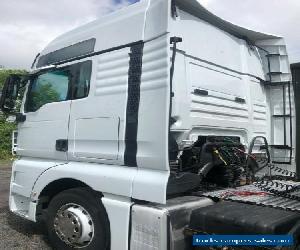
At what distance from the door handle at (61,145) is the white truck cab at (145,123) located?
0.02 meters

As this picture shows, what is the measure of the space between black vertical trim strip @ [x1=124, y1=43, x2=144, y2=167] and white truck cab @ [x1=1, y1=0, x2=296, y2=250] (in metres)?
0.01

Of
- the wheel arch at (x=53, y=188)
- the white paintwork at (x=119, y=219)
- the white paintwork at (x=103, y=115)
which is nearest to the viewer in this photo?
the white paintwork at (x=119, y=219)

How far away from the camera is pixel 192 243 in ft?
12.2

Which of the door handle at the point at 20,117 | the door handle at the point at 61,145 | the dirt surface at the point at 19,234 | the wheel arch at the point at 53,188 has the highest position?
the door handle at the point at 20,117

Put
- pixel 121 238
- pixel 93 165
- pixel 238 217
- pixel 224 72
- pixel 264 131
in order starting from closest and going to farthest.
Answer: pixel 238 217, pixel 121 238, pixel 93 165, pixel 224 72, pixel 264 131

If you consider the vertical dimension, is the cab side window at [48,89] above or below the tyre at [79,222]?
above

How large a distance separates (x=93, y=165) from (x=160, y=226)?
1189 millimetres

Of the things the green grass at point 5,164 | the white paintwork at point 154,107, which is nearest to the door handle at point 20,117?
the white paintwork at point 154,107

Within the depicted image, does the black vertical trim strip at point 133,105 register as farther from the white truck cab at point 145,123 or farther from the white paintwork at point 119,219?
the white paintwork at point 119,219

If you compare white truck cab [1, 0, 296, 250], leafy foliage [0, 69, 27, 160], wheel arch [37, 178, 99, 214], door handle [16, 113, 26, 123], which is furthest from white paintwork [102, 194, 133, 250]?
leafy foliage [0, 69, 27, 160]

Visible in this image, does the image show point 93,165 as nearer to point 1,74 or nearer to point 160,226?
point 160,226

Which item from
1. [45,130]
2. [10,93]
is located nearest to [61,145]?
[45,130]

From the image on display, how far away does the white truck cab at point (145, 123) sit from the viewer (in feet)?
12.9

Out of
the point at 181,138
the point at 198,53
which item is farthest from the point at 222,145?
the point at 198,53
